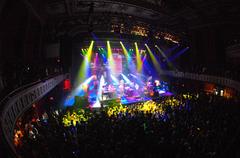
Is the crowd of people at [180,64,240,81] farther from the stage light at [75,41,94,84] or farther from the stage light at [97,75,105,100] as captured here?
the stage light at [75,41,94,84]

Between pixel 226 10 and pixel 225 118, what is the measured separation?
Result: 12.0 meters

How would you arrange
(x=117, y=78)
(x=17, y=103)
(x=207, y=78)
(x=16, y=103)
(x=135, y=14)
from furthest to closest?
(x=117, y=78), (x=207, y=78), (x=135, y=14), (x=17, y=103), (x=16, y=103)

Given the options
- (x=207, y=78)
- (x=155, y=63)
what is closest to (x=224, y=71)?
(x=207, y=78)

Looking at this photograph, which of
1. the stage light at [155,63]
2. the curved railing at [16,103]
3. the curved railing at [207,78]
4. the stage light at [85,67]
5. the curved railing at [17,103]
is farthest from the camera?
the stage light at [155,63]

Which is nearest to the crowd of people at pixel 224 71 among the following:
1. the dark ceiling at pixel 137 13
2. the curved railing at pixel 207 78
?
the curved railing at pixel 207 78

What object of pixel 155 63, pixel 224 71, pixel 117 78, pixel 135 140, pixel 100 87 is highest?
pixel 155 63

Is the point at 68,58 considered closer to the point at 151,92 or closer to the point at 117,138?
the point at 151,92

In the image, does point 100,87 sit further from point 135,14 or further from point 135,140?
point 135,140

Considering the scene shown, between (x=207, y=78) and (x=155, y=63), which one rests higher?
(x=155, y=63)

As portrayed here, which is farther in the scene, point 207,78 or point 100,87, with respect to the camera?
point 100,87

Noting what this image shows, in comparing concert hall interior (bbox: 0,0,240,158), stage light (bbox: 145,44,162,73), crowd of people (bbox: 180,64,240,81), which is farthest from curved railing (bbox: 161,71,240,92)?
stage light (bbox: 145,44,162,73)

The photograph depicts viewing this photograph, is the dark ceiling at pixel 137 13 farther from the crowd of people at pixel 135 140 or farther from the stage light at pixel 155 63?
the stage light at pixel 155 63

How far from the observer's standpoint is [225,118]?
390 inches

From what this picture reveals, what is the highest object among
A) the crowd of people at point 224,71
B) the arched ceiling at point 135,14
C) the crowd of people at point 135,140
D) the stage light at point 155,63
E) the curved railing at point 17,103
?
the arched ceiling at point 135,14
